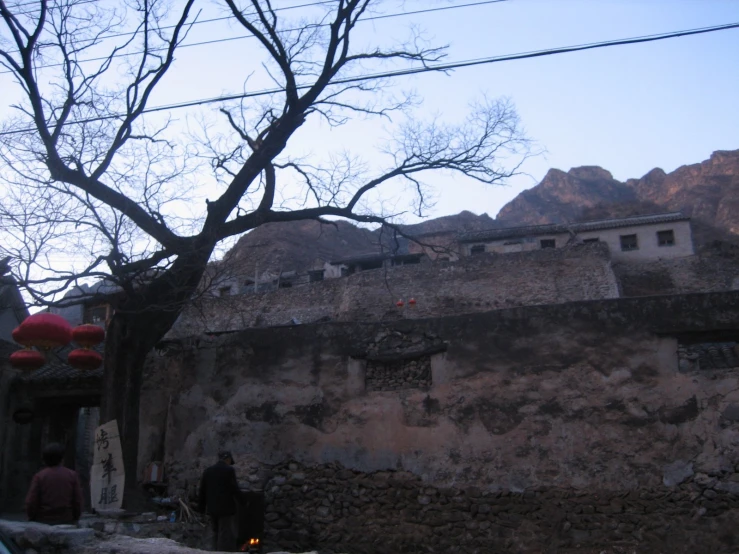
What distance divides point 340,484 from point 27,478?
758 cm

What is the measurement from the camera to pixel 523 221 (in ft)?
226

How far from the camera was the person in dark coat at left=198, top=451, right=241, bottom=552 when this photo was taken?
7277mm

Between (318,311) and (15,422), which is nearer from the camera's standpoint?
(15,422)

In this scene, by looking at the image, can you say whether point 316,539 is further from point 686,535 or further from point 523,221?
point 523,221

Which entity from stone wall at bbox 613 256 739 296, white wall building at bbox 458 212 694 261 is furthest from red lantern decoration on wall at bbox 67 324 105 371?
white wall building at bbox 458 212 694 261

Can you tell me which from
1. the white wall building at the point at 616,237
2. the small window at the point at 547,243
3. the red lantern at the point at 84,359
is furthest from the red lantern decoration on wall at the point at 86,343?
the small window at the point at 547,243

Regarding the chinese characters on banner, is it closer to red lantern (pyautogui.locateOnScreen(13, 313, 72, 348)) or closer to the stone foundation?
red lantern (pyautogui.locateOnScreen(13, 313, 72, 348))

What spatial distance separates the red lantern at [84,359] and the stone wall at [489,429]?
1315mm

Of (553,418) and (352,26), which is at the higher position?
(352,26)

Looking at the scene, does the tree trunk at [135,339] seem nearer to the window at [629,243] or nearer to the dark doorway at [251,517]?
the dark doorway at [251,517]

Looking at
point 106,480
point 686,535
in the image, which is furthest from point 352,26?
point 686,535

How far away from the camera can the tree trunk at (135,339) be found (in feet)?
29.0

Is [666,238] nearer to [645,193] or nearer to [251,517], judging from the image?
[251,517]

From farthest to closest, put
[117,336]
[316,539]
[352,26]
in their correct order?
[352,26] → [117,336] → [316,539]
